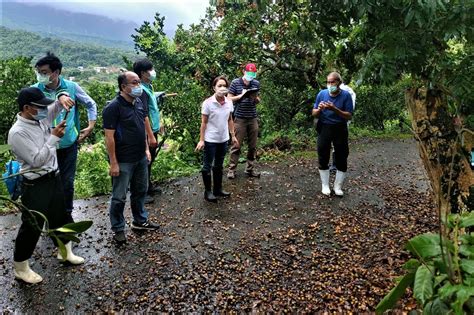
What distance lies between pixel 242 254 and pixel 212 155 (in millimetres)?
1560

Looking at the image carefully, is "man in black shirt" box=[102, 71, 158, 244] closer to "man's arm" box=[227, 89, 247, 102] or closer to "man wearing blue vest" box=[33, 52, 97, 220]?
"man wearing blue vest" box=[33, 52, 97, 220]

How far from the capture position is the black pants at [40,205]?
3.27 meters

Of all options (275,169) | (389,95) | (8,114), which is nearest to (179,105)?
(275,169)

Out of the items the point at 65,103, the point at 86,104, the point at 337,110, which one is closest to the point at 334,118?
the point at 337,110

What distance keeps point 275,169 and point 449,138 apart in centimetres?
418

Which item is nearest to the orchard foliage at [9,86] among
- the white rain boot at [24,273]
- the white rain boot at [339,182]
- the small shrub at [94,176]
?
the small shrub at [94,176]

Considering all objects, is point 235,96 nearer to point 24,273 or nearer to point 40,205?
point 40,205

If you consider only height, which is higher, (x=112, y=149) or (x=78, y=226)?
(x=78, y=226)

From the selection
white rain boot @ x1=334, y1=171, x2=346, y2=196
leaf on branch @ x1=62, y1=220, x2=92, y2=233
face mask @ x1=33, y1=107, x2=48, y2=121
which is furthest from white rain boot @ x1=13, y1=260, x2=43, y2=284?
white rain boot @ x1=334, y1=171, x2=346, y2=196

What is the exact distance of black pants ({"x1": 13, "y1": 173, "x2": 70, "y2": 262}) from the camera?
327 cm

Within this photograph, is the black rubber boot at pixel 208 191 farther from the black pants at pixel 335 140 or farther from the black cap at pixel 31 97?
the black cap at pixel 31 97

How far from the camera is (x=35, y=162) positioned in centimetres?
316

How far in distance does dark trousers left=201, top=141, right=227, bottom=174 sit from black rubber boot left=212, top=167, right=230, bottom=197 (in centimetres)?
7

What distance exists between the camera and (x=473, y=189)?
3.06 m
